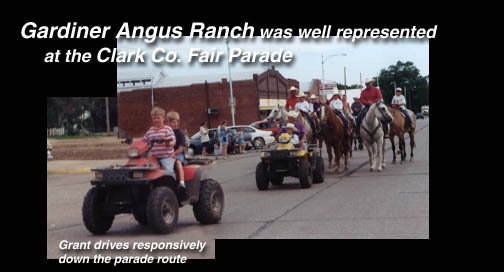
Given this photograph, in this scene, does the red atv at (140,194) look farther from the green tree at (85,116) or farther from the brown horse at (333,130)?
the green tree at (85,116)

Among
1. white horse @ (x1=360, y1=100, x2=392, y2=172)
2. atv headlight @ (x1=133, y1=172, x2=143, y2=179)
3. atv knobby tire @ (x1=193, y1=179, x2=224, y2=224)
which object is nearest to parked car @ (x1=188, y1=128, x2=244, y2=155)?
white horse @ (x1=360, y1=100, x2=392, y2=172)

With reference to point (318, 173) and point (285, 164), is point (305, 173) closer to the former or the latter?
point (285, 164)

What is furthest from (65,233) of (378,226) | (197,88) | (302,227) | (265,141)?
(197,88)

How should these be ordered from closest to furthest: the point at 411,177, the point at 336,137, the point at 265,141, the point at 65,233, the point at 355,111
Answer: the point at 65,233
the point at 411,177
the point at 336,137
the point at 355,111
the point at 265,141

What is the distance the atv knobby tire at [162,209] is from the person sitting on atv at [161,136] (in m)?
0.37

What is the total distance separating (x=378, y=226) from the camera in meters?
9.34

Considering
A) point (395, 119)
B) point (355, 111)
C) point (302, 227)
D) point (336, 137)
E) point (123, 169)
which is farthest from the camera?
point (355, 111)

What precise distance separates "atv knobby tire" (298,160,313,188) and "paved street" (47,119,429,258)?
8.1 inches

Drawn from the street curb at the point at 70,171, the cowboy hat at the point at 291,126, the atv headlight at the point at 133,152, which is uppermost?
the cowboy hat at the point at 291,126

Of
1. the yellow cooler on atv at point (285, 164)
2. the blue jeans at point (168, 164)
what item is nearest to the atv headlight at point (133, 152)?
the blue jeans at point (168, 164)

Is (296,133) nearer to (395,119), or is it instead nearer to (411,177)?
(411,177)

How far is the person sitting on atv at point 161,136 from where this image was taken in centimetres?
896

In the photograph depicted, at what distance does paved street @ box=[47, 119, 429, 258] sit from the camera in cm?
906

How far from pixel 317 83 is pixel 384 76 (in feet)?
187
